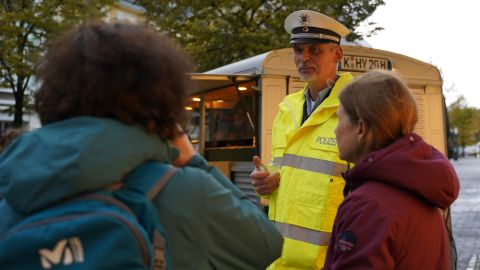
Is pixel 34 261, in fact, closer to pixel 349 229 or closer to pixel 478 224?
pixel 349 229

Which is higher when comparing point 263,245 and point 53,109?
point 53,109

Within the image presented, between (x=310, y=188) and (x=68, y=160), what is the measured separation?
61.2 inches

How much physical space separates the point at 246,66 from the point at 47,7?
30.6ft

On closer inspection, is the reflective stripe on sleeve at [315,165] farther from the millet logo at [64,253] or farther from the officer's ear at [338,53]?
the millet logo at [64,253]

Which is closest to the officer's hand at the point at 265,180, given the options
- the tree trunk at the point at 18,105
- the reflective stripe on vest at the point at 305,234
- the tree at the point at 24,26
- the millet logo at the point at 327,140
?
the reflective stripe on vest at the point at 305,234

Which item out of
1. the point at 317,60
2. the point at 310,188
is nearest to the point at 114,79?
the point at 310,188

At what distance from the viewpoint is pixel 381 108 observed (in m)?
1.80

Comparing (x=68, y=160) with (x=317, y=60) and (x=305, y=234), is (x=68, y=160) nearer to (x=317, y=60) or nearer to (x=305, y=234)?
(x=305, y=234)

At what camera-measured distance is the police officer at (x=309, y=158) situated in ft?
8.09

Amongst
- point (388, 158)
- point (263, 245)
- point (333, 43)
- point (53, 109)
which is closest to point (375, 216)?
point (388, 158)

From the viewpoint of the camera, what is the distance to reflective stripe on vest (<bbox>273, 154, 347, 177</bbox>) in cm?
247

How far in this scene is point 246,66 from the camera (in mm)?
6734

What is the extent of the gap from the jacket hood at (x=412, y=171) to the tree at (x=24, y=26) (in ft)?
42.5

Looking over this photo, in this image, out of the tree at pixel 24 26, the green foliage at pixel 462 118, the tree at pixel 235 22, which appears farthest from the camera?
the green foliage at pixel 462 118
